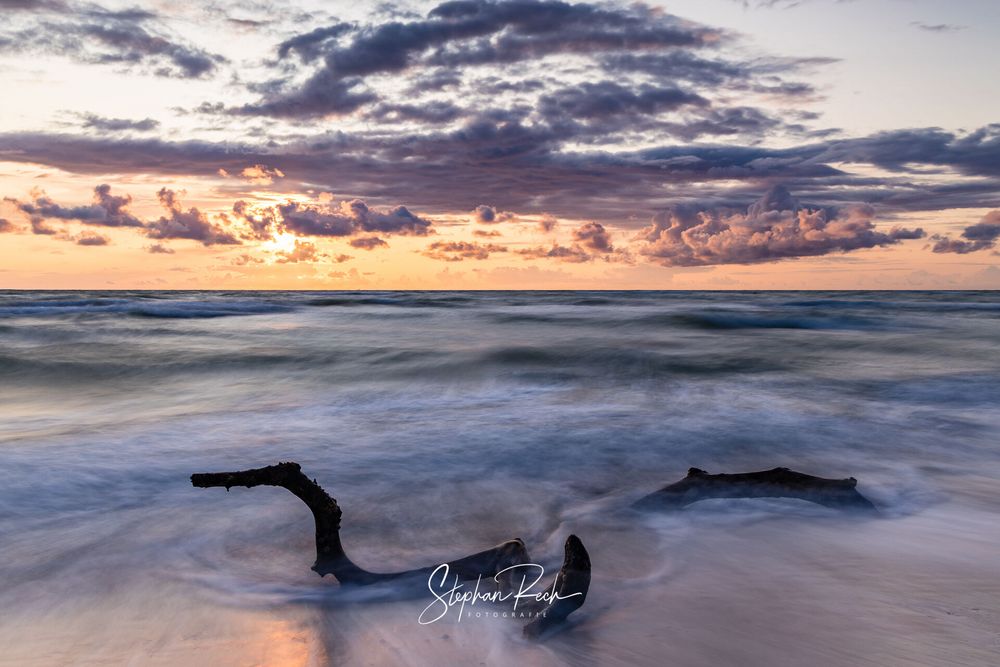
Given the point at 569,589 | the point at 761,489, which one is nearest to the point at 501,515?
the point at 761,489

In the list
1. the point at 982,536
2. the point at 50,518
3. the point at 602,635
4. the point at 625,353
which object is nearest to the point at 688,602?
the point at 602,635

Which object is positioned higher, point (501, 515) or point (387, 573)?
point (387, 573)

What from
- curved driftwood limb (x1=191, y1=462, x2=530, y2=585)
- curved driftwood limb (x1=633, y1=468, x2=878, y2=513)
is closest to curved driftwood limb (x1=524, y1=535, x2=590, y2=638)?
curved driftwood limb (x1=191, y1=462, x2=530, y2=585)

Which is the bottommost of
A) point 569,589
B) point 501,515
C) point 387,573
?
point 501,515

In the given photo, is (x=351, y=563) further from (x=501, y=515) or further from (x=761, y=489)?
(x=761, y=489)

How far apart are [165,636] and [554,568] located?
167 centimetres

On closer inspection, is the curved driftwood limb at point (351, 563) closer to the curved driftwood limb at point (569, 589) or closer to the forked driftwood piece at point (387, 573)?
the forked driftwood piece at point (387, 573)

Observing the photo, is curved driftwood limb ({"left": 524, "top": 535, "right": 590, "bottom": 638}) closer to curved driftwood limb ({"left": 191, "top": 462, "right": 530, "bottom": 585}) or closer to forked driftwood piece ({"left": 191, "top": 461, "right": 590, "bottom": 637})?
forked driftwood piece ({"left": 191, "top": 461, "right": 590, "bottom": 637})

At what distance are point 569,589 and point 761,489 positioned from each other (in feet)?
6.10

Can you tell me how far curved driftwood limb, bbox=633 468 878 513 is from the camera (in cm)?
400

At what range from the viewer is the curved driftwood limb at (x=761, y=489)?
4.00 m

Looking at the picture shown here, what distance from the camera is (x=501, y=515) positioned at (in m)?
4.29

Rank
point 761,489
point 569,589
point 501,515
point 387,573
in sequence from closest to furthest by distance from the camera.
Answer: point 569,589 < point 387,573 < point 761,489 < point 501,515

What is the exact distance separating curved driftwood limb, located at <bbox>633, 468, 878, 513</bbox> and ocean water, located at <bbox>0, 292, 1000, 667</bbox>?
0.12 m
